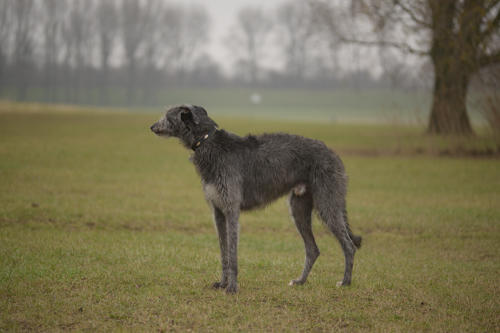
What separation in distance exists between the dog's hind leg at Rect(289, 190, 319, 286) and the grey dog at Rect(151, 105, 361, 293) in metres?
0.05

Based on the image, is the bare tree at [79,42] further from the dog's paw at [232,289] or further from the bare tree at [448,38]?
the dog's paw at [232,289]

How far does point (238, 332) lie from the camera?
5.02m

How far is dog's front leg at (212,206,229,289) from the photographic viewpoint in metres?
6.44

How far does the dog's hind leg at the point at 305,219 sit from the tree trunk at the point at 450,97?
16058 mm

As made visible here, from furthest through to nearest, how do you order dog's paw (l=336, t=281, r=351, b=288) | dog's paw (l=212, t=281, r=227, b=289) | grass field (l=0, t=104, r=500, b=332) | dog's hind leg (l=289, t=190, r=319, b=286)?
dog's hind leg (l=289, t=190, r=319, b=286) → dog's paw (l=336, t=281, r=351, b=288) → dog's paw (l=212, t=281, r=227, b=289) → grass field (l=0, t=104, r=500, b=332)

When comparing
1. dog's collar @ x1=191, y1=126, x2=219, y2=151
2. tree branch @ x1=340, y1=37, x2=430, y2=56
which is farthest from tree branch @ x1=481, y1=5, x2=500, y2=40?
dog's collar @ x1=191, y1=126, x2=219, y2=151

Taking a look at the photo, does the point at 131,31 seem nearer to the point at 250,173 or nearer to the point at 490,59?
the point at 490,59

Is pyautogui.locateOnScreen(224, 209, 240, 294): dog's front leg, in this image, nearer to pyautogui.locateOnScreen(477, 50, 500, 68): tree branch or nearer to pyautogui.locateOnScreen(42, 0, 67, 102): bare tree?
pyautogui.locateOnScreen(477, 50, 500, 68): tree branch

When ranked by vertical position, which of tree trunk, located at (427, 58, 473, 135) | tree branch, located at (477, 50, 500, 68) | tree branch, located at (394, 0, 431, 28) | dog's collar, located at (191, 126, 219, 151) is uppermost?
tree branch, located at (394, 0, 431, 28)

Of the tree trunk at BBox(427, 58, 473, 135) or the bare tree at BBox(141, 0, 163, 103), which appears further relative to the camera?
the bare tree at BBox(141, 0, 163, 103)

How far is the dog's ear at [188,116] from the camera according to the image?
6.27m

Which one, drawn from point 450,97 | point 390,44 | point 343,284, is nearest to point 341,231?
point 343,284

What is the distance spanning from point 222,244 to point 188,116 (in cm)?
182

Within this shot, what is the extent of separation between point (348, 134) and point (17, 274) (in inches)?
1111
